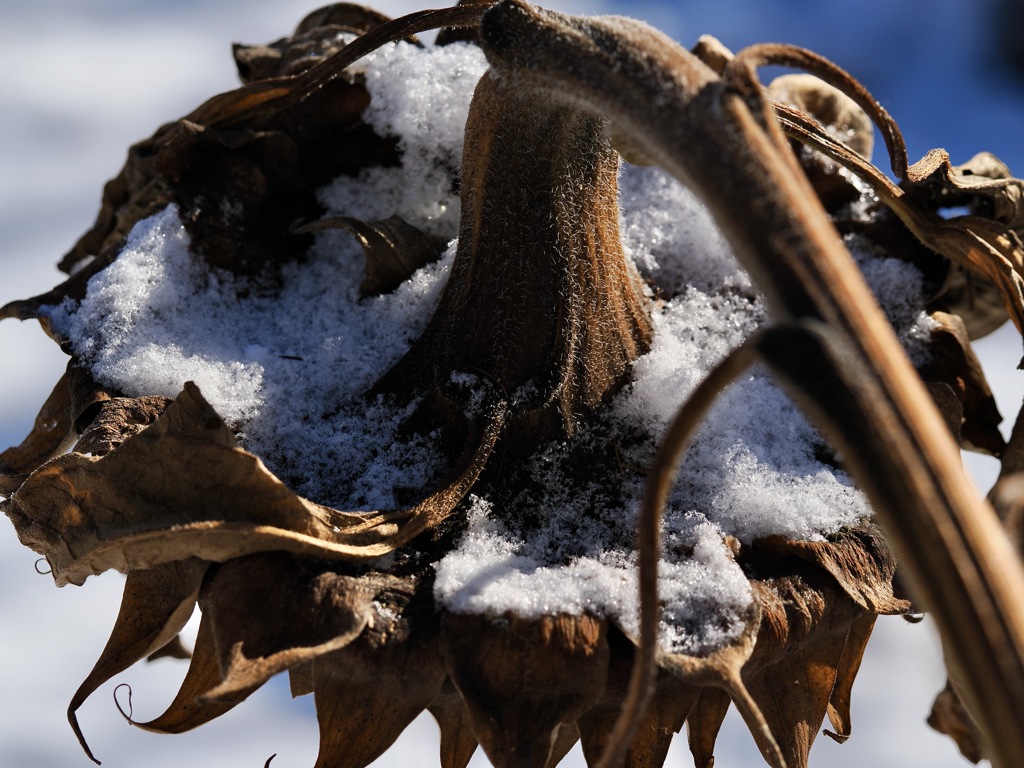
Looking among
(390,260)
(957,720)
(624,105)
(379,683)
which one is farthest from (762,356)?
(957,720)

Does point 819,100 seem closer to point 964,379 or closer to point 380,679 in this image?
point 964,379

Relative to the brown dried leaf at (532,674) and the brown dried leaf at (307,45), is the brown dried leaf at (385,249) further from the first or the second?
the brown dried leaf at (532,674)

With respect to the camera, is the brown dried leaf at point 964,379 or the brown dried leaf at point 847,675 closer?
the brown dried leaf at point 847,675

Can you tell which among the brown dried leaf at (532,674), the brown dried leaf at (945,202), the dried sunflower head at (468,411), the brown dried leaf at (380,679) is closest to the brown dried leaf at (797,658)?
the dried sunflower head at (468,411)

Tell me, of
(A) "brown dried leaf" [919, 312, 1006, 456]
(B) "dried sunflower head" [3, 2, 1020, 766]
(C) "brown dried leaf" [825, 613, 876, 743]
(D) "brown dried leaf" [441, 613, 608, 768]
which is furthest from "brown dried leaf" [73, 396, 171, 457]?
(A) "brown dried leaf" [919, 312, 1006, 456]

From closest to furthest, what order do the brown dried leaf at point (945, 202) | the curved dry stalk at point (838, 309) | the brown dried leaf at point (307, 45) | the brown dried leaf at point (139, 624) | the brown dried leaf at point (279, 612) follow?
1. the curved dry stalk at point (838, 309)
2. the brown dried leaf at point (279, 612)
3. the brown dried leaf at point (139, 624)
4. the brown dried leaf at point (945, 202)
5. the brown dried leaf at point (307, 45)

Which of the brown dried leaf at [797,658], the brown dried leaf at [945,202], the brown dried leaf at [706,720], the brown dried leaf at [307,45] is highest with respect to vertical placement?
the brown dried leaf at [307,45]
